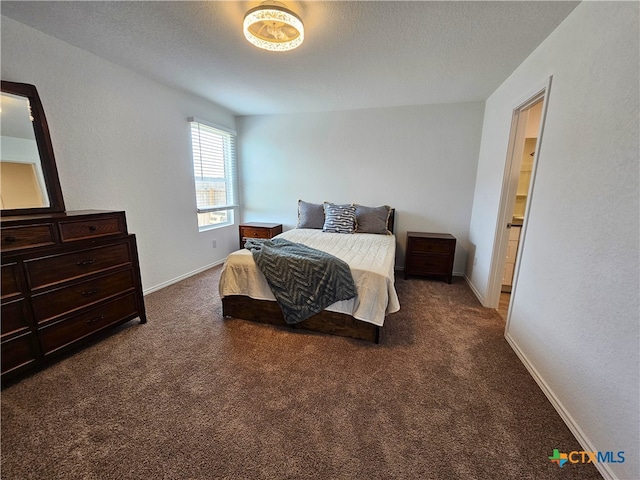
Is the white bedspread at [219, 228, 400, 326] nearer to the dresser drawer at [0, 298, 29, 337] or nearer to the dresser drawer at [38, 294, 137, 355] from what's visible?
the dresser drawer at [38, 294, 137, 355]

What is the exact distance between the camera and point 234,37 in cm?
197

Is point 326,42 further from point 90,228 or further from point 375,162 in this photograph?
point 90,228

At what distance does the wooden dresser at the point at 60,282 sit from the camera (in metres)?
1.55

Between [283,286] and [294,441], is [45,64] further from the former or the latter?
[294,441]

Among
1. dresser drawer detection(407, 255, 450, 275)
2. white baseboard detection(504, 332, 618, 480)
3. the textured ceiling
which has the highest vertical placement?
the textured ceiling

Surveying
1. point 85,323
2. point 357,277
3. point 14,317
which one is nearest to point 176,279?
point 85,323

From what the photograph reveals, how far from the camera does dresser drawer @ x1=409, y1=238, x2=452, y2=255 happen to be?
3422 millimetres

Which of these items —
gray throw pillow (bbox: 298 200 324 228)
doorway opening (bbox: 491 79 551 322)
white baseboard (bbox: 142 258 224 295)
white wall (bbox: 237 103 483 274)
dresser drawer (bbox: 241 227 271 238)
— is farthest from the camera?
dresser drawer (bbox: 241 227 271 238)

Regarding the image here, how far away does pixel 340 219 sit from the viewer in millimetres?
3646

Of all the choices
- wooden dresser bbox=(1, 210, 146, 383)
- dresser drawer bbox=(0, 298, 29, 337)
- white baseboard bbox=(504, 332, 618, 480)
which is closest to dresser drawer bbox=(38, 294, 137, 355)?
wooden dresser bbox=(1, 210, 146, 383)

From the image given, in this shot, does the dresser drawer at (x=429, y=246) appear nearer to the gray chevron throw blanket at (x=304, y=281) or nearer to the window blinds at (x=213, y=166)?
the gray chevron throw blanket at (x=304, y=281)

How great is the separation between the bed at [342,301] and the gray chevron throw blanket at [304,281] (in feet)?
0.27

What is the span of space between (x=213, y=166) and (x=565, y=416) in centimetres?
445

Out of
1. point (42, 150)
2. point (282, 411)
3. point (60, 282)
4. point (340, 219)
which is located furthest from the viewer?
point (340, 219)
